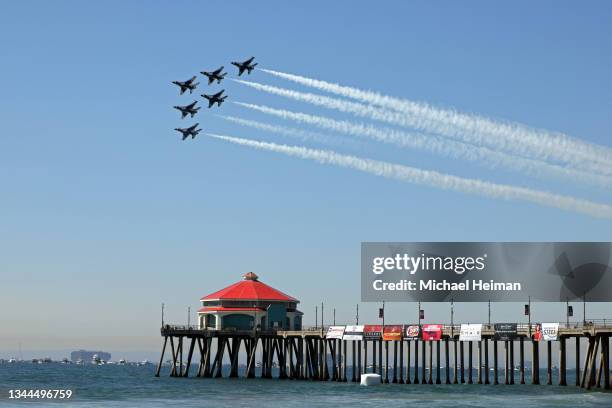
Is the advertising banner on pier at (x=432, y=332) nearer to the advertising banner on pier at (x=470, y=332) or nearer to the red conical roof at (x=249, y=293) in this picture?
the advertising banner on pier at (x=470, y=332)

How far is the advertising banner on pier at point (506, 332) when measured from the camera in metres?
108

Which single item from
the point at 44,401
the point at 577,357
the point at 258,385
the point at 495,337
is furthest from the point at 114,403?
the point at 577,357

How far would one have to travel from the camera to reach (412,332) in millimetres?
116875

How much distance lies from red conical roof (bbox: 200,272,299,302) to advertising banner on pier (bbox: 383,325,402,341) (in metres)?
25.6

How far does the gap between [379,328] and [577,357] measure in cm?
2177

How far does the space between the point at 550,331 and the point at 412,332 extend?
1854 cm

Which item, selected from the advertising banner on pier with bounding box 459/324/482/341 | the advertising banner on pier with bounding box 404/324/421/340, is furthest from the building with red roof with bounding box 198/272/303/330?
the advertising banner on pier with bounding box 459/324/482/341

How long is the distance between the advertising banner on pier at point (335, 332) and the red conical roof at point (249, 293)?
52.8 feet

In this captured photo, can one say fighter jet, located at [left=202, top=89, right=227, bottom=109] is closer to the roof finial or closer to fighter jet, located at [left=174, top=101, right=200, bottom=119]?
fighter jet, located at [left=174, top=101, right=200, bottom=119]

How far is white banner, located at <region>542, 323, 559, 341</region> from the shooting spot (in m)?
102

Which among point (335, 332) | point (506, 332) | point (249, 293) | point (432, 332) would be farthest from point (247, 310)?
point (506, 332)

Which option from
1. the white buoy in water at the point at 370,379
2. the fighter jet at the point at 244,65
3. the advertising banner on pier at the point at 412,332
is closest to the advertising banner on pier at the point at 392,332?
the advertising banner on pier at the point at 412,332

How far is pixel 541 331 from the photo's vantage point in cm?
10388

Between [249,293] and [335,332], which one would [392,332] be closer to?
[335,332]
